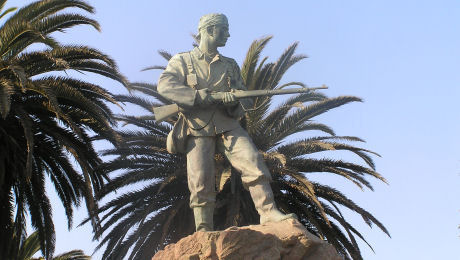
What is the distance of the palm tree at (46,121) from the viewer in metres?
12.7

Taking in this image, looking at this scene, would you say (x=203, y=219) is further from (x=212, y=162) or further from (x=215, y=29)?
(x=215, y=29)

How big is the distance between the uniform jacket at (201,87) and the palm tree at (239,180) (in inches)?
306

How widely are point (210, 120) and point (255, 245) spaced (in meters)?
1.47

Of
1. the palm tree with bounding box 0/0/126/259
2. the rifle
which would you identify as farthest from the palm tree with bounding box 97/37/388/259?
the rifle

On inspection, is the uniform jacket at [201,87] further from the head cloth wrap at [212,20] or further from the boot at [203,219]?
the boot at [203,219]

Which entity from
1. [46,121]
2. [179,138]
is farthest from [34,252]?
[179,138]

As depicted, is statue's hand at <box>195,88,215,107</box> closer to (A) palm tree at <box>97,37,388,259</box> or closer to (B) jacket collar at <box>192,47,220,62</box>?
(B) jacket collar at <box>192,47,220,62</box>

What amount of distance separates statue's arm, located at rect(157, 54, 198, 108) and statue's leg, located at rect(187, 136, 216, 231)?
0.39m

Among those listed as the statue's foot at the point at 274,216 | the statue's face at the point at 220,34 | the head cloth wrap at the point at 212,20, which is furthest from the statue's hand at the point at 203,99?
the statue's foot at the point at 274,216

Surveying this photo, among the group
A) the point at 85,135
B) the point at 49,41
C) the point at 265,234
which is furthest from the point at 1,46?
the point at 265,234

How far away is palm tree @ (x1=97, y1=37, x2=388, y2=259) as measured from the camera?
1522 centimetres

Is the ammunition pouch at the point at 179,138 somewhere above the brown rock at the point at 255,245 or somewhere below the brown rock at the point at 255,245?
above

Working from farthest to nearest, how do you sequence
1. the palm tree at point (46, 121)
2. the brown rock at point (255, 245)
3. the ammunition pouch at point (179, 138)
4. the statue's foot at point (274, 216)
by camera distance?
the palm tree at point (46, 121) → the ammunition pouch at point (179, 138) → the statue's foot at point (274, 216) → the brown rock at point (255, 245)

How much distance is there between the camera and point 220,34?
700 cm
